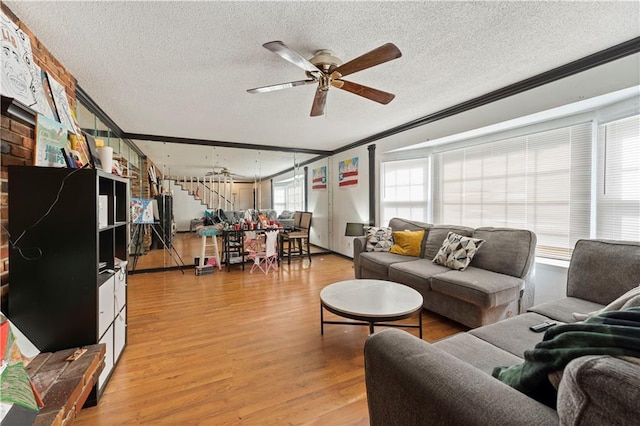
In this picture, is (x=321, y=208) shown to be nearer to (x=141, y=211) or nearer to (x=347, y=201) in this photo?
(x=347, y=201)

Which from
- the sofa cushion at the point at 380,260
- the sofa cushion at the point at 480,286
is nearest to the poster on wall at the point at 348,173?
the sofa cushion at the point at 380,260

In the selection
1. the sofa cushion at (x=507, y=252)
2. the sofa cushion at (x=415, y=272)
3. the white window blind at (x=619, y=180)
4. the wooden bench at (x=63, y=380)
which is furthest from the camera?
the sofa cushion at (x=415, y=272)

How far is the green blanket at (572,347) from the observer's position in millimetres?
566

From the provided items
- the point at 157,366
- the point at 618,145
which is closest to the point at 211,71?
the point at 157,366

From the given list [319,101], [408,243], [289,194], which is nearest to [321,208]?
[289,194]

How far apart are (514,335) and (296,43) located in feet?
7.99

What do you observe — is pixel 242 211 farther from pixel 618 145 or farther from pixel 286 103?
pixel 618 145

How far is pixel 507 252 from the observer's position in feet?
8.75

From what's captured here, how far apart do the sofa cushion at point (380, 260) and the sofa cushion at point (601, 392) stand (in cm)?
273

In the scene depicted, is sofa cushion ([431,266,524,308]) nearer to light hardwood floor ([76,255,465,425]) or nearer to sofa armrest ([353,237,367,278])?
light hardwood floor ([76,255,465,425])

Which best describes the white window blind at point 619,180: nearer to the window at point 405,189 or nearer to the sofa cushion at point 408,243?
the sofa cushion at point 408,243

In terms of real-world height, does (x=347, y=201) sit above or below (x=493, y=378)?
above

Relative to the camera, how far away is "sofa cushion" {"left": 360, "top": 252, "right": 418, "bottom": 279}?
10.9 ft

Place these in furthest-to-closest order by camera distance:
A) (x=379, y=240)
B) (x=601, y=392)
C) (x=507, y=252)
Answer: (x=379, y=240)
(x=507, y=252)
(x=601, y=392)
